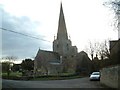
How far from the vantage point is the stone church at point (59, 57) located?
9200 centimetres

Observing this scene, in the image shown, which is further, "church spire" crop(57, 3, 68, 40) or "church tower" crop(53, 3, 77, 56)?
"church tower" crop(53, 3, 77, 56)

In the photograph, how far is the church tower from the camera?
9838 centimetres

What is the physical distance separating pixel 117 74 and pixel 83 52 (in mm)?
70443

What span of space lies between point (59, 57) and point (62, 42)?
30.1 feet

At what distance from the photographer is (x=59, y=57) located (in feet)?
363

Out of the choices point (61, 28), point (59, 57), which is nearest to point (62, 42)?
point (61, 28)

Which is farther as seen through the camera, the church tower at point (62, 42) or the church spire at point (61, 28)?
the church tower at point (62, 42)

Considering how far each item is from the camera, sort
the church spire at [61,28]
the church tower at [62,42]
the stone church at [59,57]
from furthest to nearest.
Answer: the church tower at [62,42] → the church spire at [61,28] → the stone church at [59,57]

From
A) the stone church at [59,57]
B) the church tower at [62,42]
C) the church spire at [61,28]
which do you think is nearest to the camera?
the stone church at [59,57]

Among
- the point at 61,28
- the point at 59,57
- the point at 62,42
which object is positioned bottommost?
the point at 59,57

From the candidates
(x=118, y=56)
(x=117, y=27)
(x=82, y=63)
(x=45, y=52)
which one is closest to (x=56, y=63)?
(x=45, y=52)

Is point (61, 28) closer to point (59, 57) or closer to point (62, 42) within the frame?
point (62, 42)

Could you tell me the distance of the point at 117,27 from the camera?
1730 centimetres

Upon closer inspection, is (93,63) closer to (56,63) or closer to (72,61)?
(72,61)
